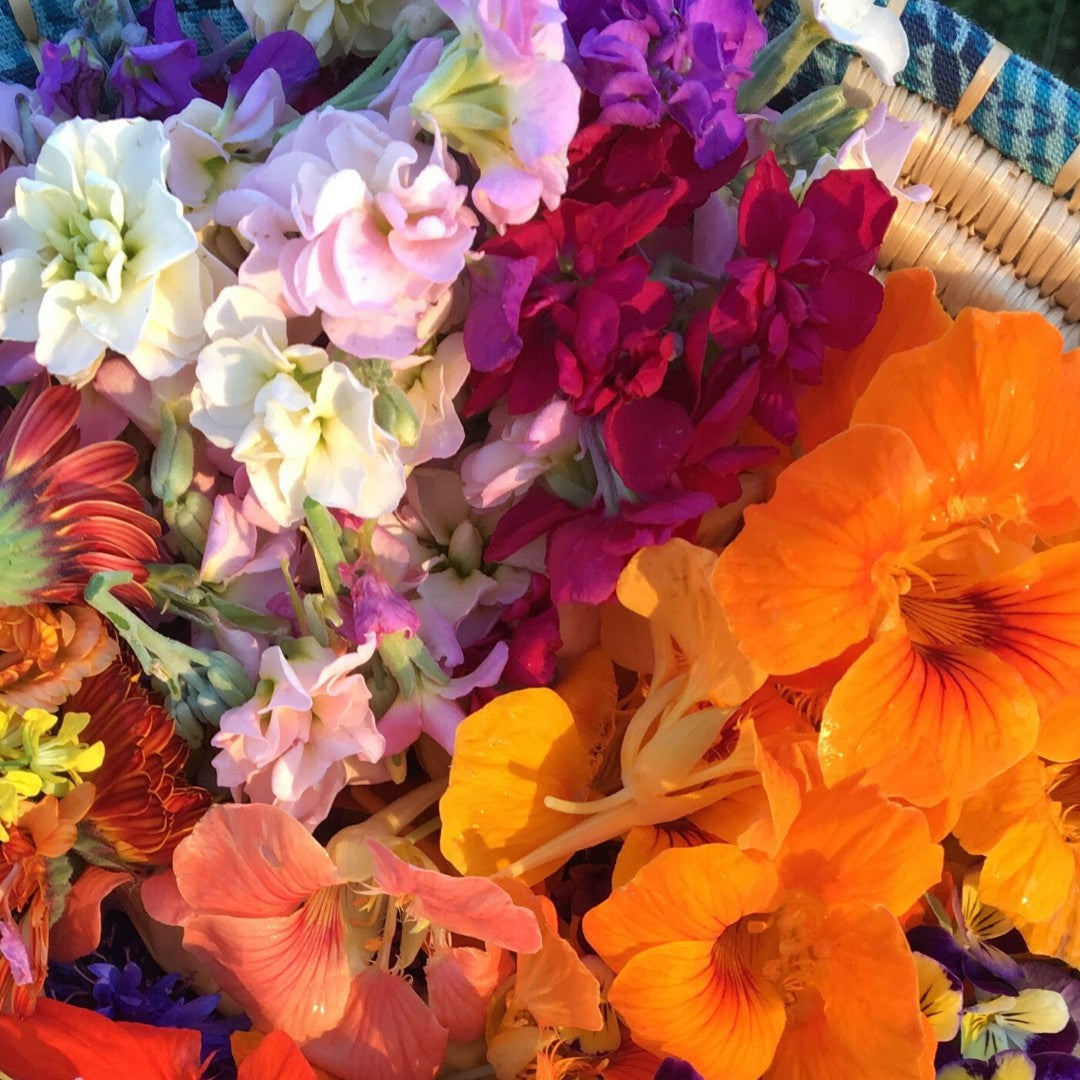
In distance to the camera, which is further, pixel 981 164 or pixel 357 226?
pixel 981 164

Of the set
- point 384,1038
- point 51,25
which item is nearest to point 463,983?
point 384,1038

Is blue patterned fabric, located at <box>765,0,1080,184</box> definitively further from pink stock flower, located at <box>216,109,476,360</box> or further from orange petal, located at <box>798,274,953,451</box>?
pink stock flower, located at <box>216,109,476,360</box>

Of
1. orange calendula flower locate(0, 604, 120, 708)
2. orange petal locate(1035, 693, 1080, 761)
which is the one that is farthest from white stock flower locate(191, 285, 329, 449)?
orange petal locate(1035, 693, 1080, 761)

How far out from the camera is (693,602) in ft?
1.56

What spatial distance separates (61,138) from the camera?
43cm

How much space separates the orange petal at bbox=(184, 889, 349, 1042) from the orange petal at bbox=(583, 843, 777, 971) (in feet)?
0.44

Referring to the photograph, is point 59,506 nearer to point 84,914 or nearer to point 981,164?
point 84,914

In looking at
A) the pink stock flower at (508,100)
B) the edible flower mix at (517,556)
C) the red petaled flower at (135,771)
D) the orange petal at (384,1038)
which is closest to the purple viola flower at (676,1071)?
the edible flower mix at (517,556)

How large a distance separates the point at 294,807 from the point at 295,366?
0.61 ft

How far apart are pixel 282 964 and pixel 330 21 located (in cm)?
41

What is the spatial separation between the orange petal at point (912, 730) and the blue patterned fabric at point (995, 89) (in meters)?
0.24

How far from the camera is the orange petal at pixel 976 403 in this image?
0.45m

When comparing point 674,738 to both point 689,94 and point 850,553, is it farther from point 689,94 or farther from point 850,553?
point 689,94

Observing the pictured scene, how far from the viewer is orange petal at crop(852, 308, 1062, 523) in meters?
0.45
